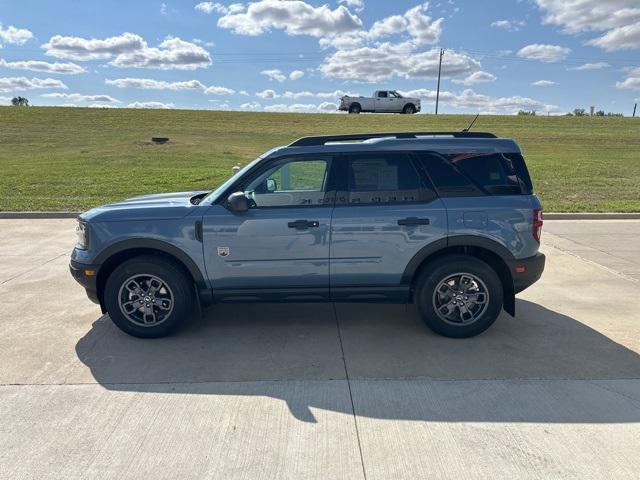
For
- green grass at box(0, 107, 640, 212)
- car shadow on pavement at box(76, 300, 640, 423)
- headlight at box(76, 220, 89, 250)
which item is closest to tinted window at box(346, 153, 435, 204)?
car shadow on pavement at box(76, 300, 640, 423)

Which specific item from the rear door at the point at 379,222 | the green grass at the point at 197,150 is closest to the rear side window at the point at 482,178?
the rear door at the point at 379,222

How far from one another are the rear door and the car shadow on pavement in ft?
1.75

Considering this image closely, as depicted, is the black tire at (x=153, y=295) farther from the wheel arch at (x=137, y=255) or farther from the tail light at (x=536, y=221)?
the tail light at (x=536, y=221)

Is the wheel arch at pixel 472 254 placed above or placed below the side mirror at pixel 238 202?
below

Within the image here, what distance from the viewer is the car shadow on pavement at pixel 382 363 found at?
10.3 ft

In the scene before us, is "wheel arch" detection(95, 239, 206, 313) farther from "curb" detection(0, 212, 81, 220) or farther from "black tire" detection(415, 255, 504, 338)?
"curb" detection(0, 212, 81, 220)

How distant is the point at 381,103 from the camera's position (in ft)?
115

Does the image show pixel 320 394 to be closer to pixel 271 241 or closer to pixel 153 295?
pixel 271 241

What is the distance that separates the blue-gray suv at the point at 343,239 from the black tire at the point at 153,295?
1 centimetres

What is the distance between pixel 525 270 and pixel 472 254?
47cm

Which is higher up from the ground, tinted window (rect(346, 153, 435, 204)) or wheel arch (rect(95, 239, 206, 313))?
tinted window (rect(346, 153, 435, 204))

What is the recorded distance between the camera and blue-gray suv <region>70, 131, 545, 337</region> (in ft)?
13.3

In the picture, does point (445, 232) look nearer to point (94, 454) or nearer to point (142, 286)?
point (142, 286)

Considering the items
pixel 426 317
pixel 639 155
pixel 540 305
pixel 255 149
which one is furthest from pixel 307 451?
pixel 639 155
